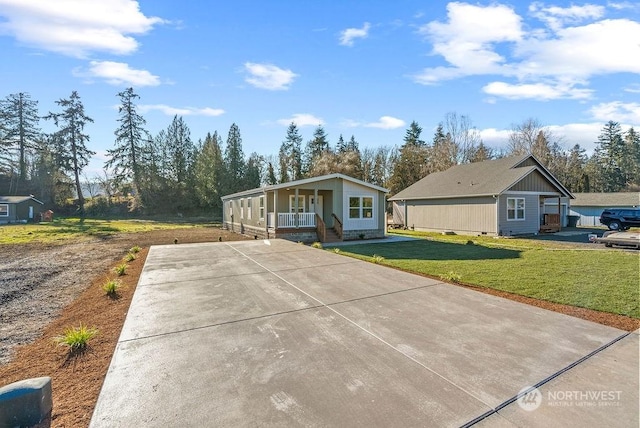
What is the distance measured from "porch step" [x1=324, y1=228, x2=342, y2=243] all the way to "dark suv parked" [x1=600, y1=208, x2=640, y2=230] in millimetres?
20818

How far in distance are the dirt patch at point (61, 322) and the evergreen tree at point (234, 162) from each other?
103ft

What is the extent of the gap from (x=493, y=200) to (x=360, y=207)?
8463mm

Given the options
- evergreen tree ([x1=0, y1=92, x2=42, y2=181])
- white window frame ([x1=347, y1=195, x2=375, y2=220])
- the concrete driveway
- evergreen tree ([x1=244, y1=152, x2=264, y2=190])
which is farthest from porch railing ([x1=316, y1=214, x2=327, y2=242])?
evergreen tree ([x1=0, y1=92, x2=42, y2=181])

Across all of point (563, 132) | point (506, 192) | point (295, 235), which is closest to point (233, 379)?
point (295, 235)

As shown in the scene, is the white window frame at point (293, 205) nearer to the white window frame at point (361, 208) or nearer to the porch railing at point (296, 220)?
the porch railing at point (296, 220)

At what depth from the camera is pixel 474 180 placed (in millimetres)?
21359

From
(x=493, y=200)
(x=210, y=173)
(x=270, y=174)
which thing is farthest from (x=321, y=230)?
(x=270, y=174)

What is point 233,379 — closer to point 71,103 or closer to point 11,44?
point 11,44

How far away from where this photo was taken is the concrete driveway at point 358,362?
8.32 ft

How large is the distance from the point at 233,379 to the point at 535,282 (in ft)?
23.4

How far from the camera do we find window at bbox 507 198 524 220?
62.2 feet

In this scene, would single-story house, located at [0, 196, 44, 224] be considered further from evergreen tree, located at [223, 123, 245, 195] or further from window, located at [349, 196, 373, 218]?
window, located at [349, 196, 373, 218]

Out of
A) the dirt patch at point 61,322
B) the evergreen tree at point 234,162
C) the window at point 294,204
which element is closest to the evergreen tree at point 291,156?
the evergreen tree at point 234,162

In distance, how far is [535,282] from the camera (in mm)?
7078
